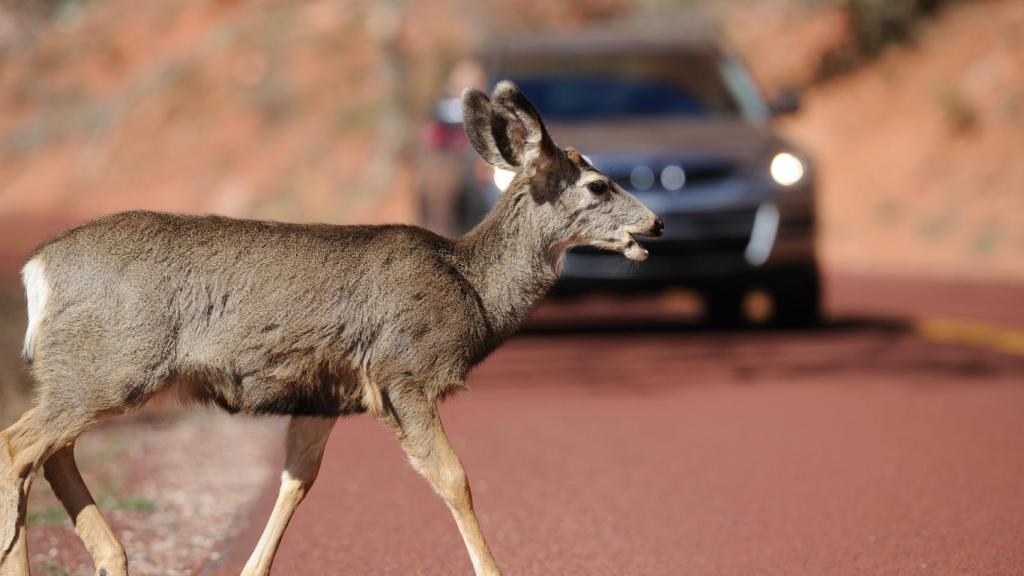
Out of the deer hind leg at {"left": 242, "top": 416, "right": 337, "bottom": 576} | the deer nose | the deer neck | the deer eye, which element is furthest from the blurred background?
the deer eye

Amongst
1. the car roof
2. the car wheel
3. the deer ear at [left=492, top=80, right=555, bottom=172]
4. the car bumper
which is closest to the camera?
the deer ear at [left=492, top=80, right=555, bottom=172]

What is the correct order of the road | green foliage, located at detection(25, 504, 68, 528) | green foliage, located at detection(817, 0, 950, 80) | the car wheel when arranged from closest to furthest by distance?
the road → green foliage, located at detection(25, 504, 68, 528) → the car wheel → green foliage, located at detection(817, 0, 950, 80)

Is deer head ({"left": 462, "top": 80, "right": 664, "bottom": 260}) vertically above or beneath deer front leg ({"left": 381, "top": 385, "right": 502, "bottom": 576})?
above

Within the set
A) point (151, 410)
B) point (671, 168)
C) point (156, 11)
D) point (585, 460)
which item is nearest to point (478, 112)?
point (585, 460)

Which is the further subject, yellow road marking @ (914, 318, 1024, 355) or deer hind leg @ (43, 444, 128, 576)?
yellow road marking @ (914, 318, 1024, 355)

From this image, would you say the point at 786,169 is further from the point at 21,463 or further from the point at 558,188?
the point at 21,463

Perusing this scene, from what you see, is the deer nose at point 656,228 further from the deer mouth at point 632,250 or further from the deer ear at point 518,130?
the deer ear at point 518,130

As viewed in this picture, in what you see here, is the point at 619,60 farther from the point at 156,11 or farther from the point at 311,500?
the point at 156,11

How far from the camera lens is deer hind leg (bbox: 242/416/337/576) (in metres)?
6.50

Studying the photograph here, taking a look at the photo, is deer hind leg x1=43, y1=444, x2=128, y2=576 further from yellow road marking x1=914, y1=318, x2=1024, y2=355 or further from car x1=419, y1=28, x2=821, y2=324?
yellow road marking x1=914, y1=318, x2=1024, y2=355

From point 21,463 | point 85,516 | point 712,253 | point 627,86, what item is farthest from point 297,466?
point 627,86

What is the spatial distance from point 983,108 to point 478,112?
23.2 metres

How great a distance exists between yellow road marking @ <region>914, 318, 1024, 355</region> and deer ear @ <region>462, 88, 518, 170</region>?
8.80 metres

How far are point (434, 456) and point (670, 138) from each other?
29.9 ft
